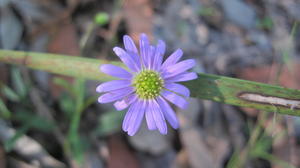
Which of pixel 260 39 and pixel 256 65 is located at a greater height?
pixel 260 39

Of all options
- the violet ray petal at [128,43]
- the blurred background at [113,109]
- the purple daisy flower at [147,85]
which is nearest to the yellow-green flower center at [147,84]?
the purple daisy flower at [147,85]

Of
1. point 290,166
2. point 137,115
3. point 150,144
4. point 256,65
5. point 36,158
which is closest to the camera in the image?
point 137,115

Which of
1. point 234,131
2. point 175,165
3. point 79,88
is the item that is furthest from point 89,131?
point 234,131

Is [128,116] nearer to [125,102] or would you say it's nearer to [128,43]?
[125,102]

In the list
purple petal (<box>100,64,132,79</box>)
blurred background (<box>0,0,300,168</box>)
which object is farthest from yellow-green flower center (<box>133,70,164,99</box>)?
blurred background (<box>0,0,300,168</box>)

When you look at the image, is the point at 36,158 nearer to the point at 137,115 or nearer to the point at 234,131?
the point at 137,115

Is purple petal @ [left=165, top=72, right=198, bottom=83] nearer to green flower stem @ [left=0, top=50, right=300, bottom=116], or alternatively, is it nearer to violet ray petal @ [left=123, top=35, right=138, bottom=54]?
green flower stem @ [left=0, top=50, right=300, bottom=116]
